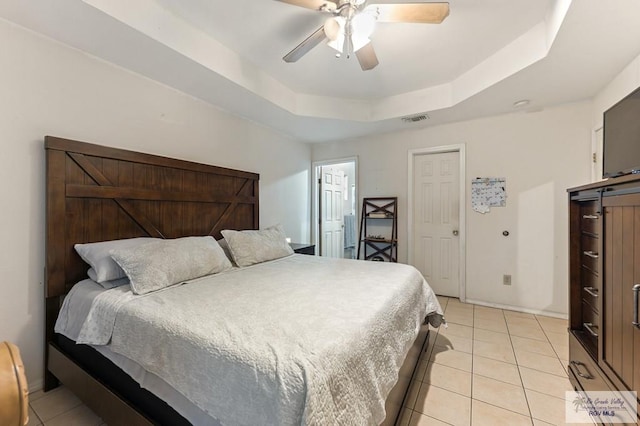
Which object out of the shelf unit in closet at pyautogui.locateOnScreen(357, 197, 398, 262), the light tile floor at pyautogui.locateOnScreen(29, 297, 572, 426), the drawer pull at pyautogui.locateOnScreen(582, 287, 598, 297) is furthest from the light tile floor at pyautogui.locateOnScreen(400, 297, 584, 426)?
the shelf unit in closet at pyautogui.locateOnScreen(357, 197, 398, 262)

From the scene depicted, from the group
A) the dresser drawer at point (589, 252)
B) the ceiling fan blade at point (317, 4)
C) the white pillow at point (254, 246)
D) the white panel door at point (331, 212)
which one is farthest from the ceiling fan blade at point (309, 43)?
the white panel door at point (331, 212)

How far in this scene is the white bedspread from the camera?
2.92 ft

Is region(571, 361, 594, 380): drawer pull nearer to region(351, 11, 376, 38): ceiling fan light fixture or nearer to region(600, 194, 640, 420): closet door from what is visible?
region(600, 194, 640, 420): closet door

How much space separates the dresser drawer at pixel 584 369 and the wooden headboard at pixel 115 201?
302 cm

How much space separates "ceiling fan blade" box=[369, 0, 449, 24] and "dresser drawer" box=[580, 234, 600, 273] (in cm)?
162

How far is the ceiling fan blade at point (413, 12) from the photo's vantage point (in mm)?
1525

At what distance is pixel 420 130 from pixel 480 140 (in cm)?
76

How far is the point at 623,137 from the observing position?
4.87ft

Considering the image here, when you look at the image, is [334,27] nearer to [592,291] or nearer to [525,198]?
[592,291]

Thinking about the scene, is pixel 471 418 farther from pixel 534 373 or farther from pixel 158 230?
pixel 158 230

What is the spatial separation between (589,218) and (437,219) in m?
2.08

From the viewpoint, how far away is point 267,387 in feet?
2.90

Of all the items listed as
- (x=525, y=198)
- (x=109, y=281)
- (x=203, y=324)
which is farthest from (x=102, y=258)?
(x=525, y=198)

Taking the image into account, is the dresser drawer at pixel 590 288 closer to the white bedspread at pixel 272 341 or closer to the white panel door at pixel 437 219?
the white bedspread at pixel 272 341
